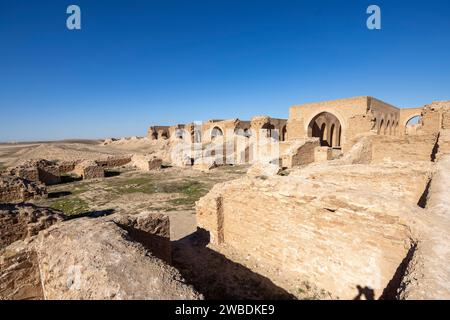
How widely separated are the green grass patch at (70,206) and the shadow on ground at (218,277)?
6.18 m

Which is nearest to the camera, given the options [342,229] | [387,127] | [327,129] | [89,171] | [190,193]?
[342,229]

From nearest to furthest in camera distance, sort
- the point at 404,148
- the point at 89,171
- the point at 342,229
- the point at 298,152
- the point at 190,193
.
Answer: the point at 342,229, the point at 404,148, the point at 190,193, the point at 298,152, the point at 89,171

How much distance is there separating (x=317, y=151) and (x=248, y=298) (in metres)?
13.9

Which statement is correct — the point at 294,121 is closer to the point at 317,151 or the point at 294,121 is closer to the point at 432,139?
the point at 317,151

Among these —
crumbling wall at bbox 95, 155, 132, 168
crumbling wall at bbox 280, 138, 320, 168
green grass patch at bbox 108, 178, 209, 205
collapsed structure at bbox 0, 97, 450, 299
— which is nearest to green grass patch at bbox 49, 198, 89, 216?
green grass patch at bbox 108, 178, 209, 205

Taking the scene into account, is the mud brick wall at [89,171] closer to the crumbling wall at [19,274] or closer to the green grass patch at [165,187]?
the green grass patch at [165,187]

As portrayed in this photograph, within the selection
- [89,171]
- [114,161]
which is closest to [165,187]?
[89,171]

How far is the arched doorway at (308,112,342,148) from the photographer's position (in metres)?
24.8

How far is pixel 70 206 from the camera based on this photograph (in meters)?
10.6

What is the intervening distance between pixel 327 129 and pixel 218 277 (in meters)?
24.7

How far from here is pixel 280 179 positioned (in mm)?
5062

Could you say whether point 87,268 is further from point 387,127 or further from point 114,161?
point 387,127

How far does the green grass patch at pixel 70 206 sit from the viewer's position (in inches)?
388
